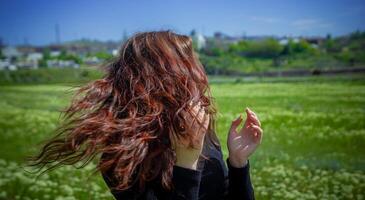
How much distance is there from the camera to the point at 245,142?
2.36m

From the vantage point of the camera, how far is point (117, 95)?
236cm

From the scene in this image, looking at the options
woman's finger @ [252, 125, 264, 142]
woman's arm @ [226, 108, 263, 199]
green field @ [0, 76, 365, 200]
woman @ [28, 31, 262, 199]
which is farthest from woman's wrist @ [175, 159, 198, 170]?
green field @ [0, 76, 365, 200]

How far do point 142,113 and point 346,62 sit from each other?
15.4 m

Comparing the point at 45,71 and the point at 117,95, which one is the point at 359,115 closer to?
the point at 117,95

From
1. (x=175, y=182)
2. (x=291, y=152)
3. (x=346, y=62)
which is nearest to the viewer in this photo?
(x=175, y=182)

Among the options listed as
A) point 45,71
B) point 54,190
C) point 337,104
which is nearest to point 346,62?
point 337,104

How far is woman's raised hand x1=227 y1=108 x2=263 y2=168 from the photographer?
2.33 m

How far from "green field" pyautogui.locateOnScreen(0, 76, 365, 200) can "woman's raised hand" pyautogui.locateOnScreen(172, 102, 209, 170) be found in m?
0.79

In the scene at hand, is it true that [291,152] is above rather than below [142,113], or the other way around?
below

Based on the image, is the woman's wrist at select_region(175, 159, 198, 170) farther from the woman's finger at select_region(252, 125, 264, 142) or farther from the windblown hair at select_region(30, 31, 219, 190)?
the woman's finger at select_region(252, 125, 264, 142)

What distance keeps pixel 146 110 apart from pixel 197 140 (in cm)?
35

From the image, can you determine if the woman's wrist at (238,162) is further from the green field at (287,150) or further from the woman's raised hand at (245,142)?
the green field at (287,150)

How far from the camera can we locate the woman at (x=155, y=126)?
7.22ft

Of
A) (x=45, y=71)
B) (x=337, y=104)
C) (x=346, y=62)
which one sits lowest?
(x=45, y=71)
